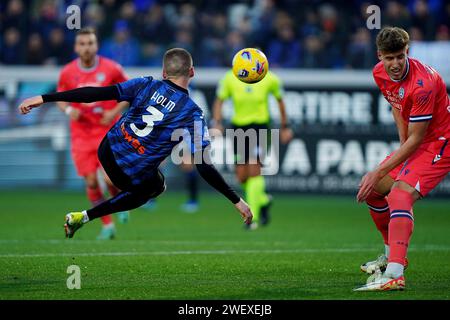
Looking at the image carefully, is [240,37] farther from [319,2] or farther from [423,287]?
[423,287]

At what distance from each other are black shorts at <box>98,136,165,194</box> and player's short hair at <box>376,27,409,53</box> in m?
2.67

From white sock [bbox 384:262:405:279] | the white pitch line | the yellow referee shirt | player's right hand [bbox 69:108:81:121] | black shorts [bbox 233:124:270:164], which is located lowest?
white sock [bbox 384:262:405:279]

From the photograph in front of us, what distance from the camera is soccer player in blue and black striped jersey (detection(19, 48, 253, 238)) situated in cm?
831

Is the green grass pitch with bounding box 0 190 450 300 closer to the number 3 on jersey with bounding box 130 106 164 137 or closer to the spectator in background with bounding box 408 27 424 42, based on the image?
the number 3 on jersey with bounding box 130 106 164 137

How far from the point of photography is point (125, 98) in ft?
27.9

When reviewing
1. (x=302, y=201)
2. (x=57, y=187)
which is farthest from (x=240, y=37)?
(x=57, y=187)

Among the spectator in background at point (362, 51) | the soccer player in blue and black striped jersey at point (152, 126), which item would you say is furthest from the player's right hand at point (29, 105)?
the spectator in background at point (362, 51)

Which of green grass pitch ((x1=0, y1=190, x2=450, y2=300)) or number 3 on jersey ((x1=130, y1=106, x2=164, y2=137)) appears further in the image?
number 3 on jersey ((x1=130, y1=106, x2=164, y2=137))

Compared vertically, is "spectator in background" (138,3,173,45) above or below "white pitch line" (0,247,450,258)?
above

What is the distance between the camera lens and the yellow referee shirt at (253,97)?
49.8 feet

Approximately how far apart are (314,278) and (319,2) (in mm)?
14408

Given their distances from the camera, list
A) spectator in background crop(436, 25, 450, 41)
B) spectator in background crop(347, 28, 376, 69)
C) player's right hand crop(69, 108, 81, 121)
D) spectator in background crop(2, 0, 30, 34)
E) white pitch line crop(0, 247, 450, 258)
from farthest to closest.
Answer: spectator in background crop(2, 0, 30, 34) < spectator in background crop(347, 28, 376, 69) < spectator in background crop(436, 25, 450, 41) < player's right hand crop(69, 108, 81, 121) < white pitch line crop(0, 247, 450, 258)

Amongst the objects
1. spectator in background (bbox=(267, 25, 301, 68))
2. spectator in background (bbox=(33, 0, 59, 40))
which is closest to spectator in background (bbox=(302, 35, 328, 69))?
spectator in background (bbox=(267, 25, 301, 68))
